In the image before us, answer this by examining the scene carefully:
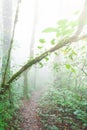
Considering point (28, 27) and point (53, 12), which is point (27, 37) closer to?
point (28, 27)

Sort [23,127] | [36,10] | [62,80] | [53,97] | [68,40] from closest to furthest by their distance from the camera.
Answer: [68,40] → [23,127] → [53,97] → [62,80] → [36,10]

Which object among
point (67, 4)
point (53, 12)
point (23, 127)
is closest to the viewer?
point (23, 127)

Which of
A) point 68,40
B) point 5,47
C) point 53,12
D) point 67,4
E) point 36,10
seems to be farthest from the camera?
point 53,12

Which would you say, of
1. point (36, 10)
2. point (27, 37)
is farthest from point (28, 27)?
point (36, 10)

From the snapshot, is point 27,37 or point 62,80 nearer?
point 62,80

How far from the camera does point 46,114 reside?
382 inches

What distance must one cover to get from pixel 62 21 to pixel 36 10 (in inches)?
591

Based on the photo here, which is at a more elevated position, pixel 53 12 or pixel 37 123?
pixel 53 12

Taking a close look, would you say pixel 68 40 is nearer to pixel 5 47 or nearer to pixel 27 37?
pixel 5 47

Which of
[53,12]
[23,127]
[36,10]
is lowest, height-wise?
[23,127]

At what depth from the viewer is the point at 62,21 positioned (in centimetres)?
181

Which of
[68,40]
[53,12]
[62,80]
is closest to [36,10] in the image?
[62,80]

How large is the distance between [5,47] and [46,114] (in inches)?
155

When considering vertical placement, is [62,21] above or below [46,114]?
above
